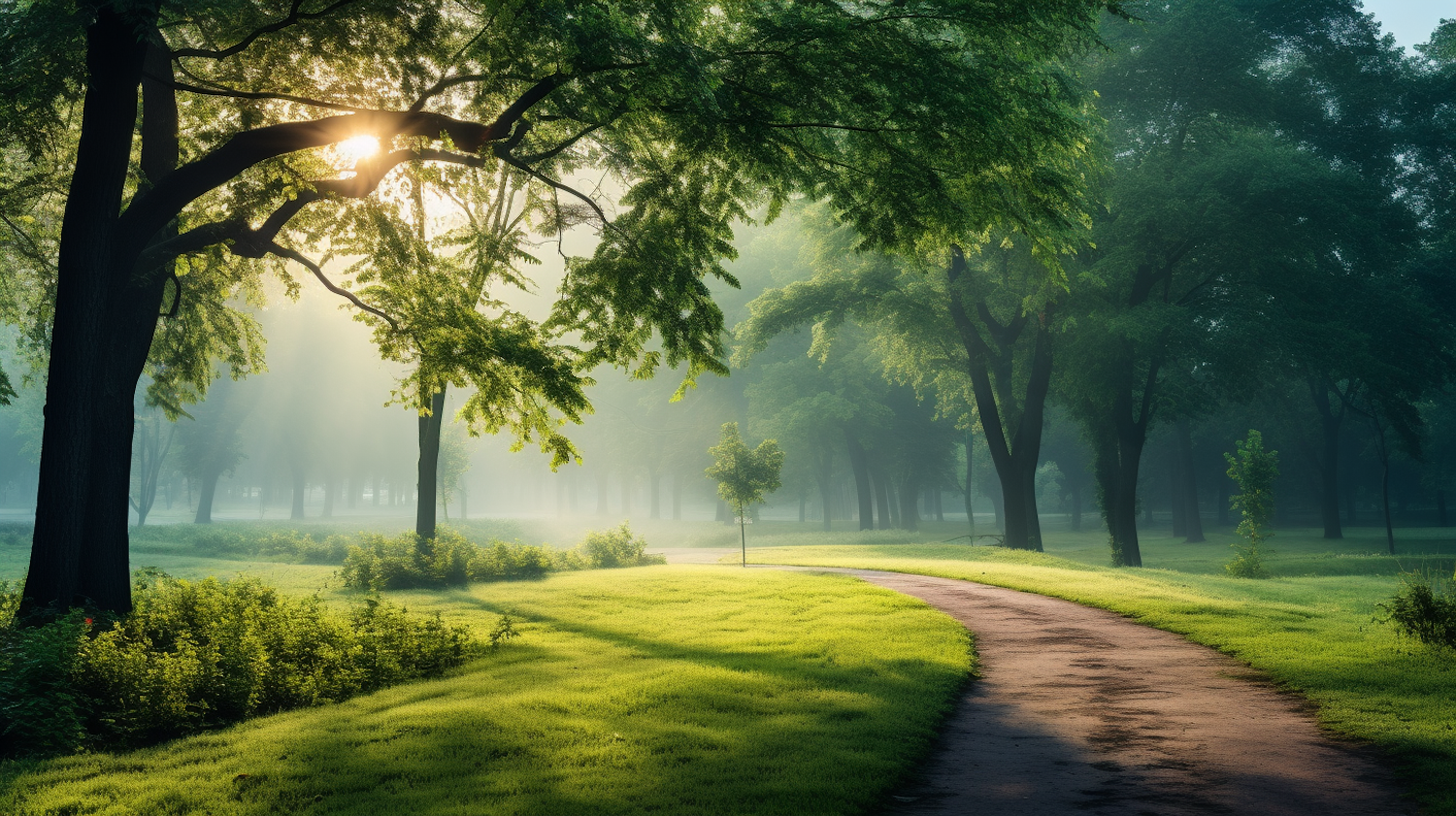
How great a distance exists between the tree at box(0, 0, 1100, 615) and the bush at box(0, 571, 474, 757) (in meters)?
1.56

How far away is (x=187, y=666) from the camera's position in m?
8.05

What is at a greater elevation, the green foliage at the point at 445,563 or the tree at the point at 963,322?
the tree at the point at 963,322

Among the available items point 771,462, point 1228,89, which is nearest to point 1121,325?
point 1228,89

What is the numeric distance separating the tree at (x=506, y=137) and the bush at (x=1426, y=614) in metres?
6.52

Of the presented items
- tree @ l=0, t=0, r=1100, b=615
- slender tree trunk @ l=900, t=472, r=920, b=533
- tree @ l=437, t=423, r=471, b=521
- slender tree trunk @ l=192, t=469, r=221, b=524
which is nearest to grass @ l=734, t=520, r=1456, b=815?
tree @ l=0, t=0, r=1100, b=615

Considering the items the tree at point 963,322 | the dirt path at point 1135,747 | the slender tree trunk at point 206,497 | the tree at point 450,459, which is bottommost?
the dirt path at point 1135,747

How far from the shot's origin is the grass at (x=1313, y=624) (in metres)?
6.60

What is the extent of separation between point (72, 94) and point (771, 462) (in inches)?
846

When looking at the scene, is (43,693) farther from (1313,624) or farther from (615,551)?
(615,551)

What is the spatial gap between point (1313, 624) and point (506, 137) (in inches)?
506

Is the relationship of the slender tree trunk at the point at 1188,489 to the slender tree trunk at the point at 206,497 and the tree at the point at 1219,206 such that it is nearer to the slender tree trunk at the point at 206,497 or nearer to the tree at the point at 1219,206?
the tree at the point at 1219,206

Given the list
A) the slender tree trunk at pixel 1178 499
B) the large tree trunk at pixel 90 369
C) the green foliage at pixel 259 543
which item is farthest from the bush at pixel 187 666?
the slender tree trunk at pixel 1178 499

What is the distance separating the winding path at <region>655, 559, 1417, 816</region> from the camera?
209 inches

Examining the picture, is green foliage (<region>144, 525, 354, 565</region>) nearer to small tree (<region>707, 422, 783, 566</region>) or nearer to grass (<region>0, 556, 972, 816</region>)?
small tree (<region>707, 422, 783, 566</region>)
